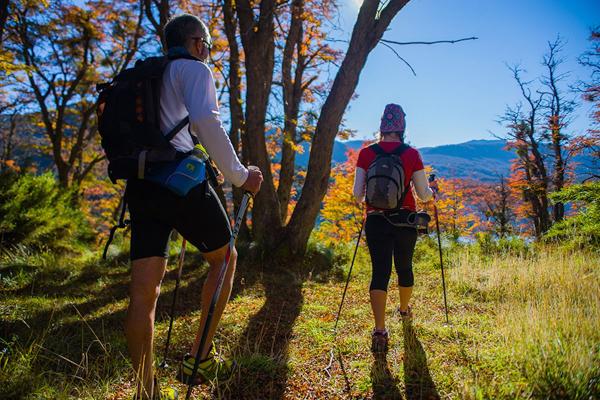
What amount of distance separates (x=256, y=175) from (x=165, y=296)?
3125 millimetres

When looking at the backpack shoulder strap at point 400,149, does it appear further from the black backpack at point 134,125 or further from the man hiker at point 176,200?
the black backpack at point 134,125

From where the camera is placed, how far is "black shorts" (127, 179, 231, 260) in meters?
1.95

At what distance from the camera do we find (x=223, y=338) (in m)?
3.24

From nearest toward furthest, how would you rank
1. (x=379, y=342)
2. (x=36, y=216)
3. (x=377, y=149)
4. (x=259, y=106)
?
(x=379, y=342) < (x=377, y=149) < (x=259, y=106) < (x=36, y=216)

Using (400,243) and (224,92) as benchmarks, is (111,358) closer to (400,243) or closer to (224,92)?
(400,243)

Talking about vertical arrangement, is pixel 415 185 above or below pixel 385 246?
above

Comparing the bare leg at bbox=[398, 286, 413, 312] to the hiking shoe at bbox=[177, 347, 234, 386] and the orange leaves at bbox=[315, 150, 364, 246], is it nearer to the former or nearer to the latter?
the hiking shoe at bbox=[177, 347, 234, 386]

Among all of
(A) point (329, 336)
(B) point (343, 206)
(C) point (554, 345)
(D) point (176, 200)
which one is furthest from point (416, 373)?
(B) point (343, 206)

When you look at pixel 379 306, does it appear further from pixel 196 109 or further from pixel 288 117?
pixel 288 117

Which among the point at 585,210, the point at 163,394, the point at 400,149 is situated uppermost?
the point at 400,149

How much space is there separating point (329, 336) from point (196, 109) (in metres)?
2.41

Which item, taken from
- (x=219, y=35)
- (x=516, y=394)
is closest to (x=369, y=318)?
(x=516, y=394)

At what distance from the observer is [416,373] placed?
2.50 m

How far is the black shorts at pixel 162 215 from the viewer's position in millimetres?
1953
